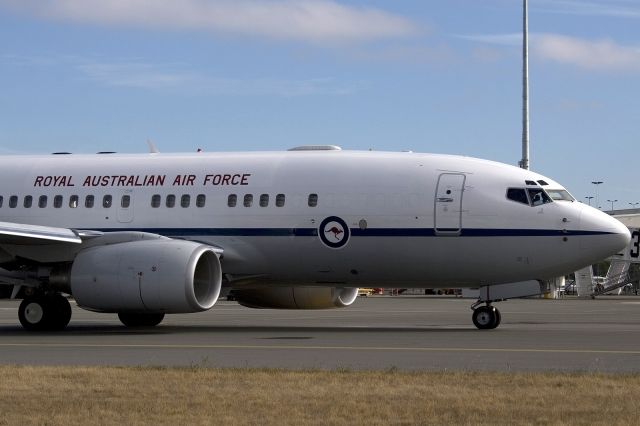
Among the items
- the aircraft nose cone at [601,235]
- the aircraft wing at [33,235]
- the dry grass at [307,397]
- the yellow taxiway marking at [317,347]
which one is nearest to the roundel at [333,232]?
the aircraft nose cone at [601,235]

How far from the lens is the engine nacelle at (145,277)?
27047mm

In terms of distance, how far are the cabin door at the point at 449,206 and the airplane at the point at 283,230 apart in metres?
0.02

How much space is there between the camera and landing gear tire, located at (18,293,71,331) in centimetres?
2969

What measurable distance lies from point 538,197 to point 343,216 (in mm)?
4670

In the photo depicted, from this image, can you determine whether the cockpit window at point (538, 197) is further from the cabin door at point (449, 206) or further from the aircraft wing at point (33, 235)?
the aircraft wing at point (33, 235)

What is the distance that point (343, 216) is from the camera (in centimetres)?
2864

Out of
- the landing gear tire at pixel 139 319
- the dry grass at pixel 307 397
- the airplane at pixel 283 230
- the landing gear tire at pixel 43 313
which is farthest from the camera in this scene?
the landing gear tire at pixel 139 319

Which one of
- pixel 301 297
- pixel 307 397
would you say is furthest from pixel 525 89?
pixel 307 397

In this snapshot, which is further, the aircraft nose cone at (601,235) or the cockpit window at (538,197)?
the cockpit window at (538,197)

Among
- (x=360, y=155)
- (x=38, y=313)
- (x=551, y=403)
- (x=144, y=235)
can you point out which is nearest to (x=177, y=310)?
(x=144, y=235)

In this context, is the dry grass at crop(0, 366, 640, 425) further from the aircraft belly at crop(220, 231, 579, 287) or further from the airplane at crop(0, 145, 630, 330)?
the aircraft belly at crop(220, 231, 579, 287)

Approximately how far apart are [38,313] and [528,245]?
12.2 m

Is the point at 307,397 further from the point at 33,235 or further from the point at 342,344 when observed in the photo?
the point at 33,235

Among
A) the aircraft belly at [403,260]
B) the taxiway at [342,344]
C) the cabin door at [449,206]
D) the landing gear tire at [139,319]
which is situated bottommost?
the taxiway at [342,344]
